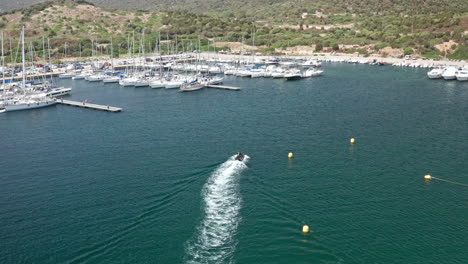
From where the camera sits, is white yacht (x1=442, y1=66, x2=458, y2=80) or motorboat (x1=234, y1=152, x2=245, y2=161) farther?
white yacht (x1=442, y1=66, x2=458, y2=80)

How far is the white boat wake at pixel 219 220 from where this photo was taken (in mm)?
28625

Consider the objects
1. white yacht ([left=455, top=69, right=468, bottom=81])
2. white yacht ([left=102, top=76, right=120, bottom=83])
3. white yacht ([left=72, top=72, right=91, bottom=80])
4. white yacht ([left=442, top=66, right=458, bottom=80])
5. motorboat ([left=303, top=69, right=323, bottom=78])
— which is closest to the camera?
white yacht ([left=455, top=69, right=468, bottom=81])

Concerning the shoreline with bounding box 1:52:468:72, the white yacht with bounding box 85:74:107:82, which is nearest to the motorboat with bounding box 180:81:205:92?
the white yacht with bounding box 85:74:107:82

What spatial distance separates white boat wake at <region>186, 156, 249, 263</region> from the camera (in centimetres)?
2862

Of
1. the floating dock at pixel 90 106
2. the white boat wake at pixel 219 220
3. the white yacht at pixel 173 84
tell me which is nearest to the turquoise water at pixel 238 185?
the white boat wake at pixel 219 220

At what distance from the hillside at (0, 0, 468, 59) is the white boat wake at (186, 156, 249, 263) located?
100m

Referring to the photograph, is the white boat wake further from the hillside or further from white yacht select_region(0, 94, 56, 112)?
the hillside

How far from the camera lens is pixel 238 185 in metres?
39.0

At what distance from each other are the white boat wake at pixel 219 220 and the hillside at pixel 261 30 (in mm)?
100417

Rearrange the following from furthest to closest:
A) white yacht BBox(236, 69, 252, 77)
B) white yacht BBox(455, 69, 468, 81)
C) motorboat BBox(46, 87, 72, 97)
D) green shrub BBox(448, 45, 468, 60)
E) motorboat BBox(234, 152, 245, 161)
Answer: green shrub BBox(448, 45, 468, 60), white yacht BBox(236, 69, 252, 77), white yacht BBox(455, 69, 468, 81), motorboat BBox(46, 87, 72, 97), motorboat BBox(234, 152, 245, 161)

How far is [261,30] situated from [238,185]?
485 ft

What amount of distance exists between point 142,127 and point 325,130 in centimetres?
2690

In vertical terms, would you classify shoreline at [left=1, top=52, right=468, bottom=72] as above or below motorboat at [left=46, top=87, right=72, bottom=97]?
above

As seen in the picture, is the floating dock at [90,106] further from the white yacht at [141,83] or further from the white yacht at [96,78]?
the white yacht at [96,78]
